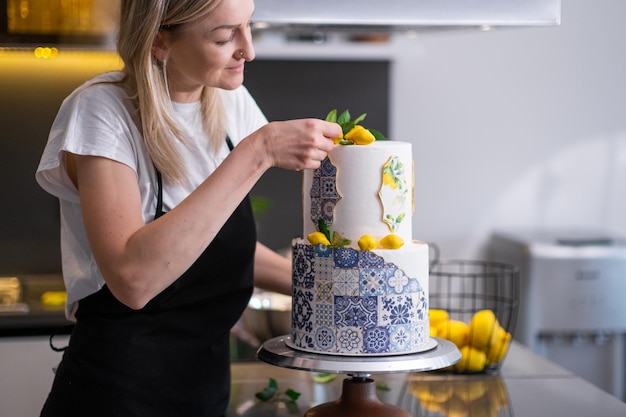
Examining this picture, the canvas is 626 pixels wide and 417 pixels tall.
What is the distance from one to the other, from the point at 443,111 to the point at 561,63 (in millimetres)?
447

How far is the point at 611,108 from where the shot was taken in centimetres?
321

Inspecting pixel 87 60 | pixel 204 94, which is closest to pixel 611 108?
pixel 87 60

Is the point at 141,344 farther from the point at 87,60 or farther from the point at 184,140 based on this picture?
the point at 87,60

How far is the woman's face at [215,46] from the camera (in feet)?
4.16

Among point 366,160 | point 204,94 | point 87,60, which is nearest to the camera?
point 366,160

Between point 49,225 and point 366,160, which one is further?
point 49,225

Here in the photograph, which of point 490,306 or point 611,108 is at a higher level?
point 611,108

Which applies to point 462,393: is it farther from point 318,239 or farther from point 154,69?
point 154,69

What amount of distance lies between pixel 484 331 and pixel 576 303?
1189 mm

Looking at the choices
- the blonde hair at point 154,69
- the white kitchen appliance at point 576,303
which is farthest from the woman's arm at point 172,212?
the white kitchen appliance at point 576,303

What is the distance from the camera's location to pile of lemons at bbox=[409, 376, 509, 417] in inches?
57.6

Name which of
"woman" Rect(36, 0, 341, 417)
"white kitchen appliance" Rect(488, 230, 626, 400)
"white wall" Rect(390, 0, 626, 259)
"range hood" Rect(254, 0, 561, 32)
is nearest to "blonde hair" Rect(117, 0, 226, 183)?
"woman" Rect(36, 0, 341, 417)

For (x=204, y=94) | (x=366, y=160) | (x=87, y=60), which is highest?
(x=87, y=60)

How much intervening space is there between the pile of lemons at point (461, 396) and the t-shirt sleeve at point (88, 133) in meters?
0.62
